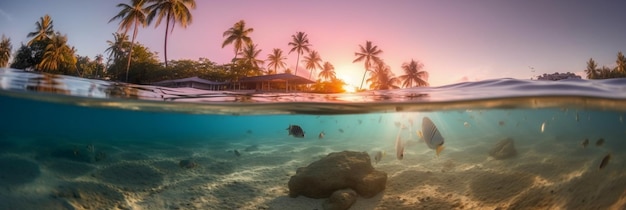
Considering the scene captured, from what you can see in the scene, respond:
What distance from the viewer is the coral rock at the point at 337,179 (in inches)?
277

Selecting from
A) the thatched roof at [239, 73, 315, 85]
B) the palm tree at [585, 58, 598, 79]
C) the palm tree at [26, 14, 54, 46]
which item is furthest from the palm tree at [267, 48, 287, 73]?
the palm tree at [585, 58, 598, 79]

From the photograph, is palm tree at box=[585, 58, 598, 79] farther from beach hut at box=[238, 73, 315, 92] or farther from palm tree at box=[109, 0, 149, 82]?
palm tree at box=[109, 0, 149, 82]

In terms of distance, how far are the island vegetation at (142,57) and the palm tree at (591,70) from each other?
163 inches

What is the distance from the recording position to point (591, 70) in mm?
8320

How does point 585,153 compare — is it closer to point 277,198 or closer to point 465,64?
point 465,64

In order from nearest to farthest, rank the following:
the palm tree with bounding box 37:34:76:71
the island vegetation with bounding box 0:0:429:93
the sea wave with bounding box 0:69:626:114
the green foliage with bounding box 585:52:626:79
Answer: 1. the island vegetation with bounding box 0:0:429:93
2. the palm tree with bounding box 37:34:76:71
3. the green foliage with bounding box 585:52:626:79
4. the sea wave with bounding box 0:69:626:114

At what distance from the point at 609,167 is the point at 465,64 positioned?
5.24 meters

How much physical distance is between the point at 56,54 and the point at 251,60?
5114mm

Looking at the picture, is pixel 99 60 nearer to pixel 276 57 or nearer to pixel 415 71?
pixel 276 57

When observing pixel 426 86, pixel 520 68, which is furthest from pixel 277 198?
pixel 520 68

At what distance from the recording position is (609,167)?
28.2ft

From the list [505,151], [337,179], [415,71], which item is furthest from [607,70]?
[337,179]

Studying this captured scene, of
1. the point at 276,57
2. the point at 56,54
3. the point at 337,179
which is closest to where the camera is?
the point at 337,179

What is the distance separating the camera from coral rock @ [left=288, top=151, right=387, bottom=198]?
23.1ft
